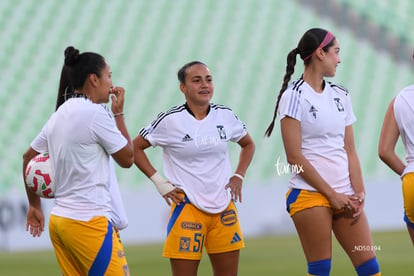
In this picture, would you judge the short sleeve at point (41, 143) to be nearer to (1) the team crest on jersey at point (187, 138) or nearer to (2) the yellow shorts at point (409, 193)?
(1) the team crest on jersey at point (187, 138)

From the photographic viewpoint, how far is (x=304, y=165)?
502cm

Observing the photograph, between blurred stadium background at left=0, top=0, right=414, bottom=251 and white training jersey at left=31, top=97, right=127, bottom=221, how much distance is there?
8965 mm

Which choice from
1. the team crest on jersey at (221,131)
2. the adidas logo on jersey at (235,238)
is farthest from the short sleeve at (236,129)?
the adidas logo on jersey at (235,238)

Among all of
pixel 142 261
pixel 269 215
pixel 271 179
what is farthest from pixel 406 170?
pixel 271 179

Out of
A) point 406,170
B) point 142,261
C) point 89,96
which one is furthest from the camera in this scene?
point 142,261

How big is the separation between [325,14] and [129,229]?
A: 9.60 metres

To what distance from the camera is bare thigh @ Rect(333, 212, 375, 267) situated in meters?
5.09

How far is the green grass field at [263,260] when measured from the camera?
9.44 metres

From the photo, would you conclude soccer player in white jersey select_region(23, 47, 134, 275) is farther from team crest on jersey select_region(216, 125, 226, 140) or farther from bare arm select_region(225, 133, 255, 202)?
bare arm select_region(225, 133, 255, 202)

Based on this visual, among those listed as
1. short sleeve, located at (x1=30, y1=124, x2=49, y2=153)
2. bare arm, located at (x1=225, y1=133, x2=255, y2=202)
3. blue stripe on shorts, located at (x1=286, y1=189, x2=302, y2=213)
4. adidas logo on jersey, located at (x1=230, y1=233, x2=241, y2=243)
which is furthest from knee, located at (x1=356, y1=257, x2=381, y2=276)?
short sleeve, located at (x1=30, y1=124, x2=49, y2=153)

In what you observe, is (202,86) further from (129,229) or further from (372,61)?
(372,61)

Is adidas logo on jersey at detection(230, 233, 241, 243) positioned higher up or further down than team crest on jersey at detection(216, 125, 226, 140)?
further down

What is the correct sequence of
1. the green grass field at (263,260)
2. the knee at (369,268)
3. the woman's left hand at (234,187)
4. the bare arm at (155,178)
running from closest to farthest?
the knee at (369,268)
the bare arm at (155,178)
the woman's left hand at (234,187)
the green grass field at (263,260)

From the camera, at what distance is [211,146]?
5.59 m
